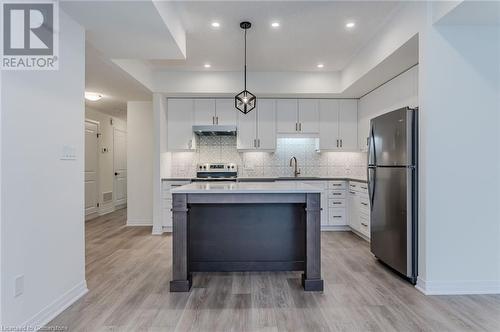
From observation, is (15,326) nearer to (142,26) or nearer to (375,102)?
(142,26)

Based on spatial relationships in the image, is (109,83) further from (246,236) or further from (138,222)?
(246,236)

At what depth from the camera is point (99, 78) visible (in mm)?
4016

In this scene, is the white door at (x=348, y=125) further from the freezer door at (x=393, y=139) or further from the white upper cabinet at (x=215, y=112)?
the white upper cabinet at (x=215, y=112)

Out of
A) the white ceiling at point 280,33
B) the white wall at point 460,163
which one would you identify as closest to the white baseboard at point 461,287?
the white wall at point 460,163

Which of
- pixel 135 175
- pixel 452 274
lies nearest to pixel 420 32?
pixel 452 274

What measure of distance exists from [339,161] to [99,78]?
4357 mm

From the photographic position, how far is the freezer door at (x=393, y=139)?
2.69 m

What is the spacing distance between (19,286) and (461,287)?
350cm

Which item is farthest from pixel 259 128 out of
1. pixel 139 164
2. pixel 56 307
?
pixel 56 307

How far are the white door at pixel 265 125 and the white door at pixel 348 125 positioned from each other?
4.16ft

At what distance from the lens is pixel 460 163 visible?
2512 mm

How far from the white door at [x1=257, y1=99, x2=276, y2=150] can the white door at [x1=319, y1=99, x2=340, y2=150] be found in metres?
0.89

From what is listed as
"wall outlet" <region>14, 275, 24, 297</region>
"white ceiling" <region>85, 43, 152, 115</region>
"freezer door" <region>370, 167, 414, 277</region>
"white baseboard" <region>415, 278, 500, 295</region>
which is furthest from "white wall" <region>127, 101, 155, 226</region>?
"white baseboard" <region>415, 278, 500, 295</region>

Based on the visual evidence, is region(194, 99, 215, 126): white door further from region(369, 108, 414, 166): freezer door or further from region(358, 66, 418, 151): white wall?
region(369, 108, 414, 166): freezer door
